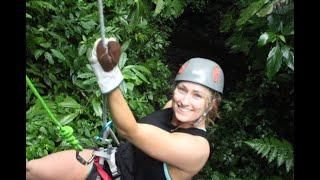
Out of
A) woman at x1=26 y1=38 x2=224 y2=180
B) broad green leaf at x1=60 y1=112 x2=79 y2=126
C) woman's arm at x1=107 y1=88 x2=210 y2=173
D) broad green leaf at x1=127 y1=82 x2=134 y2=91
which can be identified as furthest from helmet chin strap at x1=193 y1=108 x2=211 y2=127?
broad green leaf at x1=127 y1=82 x2=134 y2=91

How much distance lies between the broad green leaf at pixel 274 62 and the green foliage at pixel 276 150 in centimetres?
90

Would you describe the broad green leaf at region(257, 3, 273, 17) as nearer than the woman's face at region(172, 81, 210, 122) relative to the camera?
No

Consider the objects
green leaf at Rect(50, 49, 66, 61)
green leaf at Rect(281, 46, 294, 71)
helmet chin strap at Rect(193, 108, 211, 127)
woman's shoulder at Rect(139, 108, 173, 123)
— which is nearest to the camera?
helmet chin strap at Rect(193, 108, 211, 127)

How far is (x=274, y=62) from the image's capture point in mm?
3055

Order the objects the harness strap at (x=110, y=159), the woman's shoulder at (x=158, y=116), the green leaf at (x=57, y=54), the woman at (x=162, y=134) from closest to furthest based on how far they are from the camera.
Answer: the woman at (x=162, y=134) < the harness strap at (x=110, y=159) < the woman's shoulder at (x=158, y=116) < the green leaf at (x=57, y=54)

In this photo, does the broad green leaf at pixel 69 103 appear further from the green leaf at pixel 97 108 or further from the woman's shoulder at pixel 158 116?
the woman's shoulder at pixel 158 116

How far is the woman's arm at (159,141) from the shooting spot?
2.06 metres

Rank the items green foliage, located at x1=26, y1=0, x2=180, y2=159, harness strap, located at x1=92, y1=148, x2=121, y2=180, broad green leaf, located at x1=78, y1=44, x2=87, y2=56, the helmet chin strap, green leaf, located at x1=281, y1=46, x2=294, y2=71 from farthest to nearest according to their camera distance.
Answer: broad green leaf, located at x1=78, y1=44, x2=87, y2=56 < green foliage, located at x1=26, y1=0, x2=180, y2=159 < green leaf, located at x1=281, y1=46, x2=294, y2=71 < the helmet chin strap < harness strap, located at x1=92, y1=148, x2=121, y2=180

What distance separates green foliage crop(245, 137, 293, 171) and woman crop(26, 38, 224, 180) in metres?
1.05

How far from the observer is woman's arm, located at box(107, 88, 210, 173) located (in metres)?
2.06

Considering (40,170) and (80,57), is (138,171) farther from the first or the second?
(80,57)

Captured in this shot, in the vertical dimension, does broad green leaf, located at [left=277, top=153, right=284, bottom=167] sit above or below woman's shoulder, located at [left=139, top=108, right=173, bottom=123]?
below

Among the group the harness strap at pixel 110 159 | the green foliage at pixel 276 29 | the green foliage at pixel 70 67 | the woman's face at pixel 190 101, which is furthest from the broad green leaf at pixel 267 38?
the harness strap at pixel 110 159

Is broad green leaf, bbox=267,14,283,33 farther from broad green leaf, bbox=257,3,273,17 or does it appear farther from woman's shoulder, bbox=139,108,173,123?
woman's shoulder, bbox=139,108,173,123
